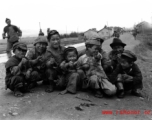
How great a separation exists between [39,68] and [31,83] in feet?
1.60

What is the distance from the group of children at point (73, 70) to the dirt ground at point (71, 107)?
0.68ft

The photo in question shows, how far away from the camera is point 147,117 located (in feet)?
11.0

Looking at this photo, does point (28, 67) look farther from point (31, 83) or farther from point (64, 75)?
point (64, 75)

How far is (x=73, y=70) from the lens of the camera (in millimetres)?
4375

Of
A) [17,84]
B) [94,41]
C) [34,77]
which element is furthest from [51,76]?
[94,41]

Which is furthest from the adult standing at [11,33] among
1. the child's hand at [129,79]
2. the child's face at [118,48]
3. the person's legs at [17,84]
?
the child's hand at [129,79]

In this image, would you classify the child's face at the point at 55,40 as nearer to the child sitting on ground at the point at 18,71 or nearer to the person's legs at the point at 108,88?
the child sitting on ground at the point at 18,71

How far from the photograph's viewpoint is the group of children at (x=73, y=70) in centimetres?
411

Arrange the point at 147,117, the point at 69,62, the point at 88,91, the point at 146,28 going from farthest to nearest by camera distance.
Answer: the point at 146,28, the point at 88,91, the point at 69,62, the point at 147,117

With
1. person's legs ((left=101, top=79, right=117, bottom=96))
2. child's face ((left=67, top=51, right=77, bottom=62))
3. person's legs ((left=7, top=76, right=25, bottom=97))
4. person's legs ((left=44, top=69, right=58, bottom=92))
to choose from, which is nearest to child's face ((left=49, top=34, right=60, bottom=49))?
child's face ((left=67, top=51, right=77, bottom=62))

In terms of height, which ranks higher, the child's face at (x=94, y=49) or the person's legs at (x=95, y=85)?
the child's face at (x=94, y=49)

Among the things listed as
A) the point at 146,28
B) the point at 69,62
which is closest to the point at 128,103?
the point at 69,62

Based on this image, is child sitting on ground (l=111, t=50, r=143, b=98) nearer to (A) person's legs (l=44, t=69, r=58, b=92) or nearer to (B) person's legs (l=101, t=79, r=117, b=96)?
(B) person's legs (l=101, t=79, r=117, b=96)

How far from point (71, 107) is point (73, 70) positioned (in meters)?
1.05
